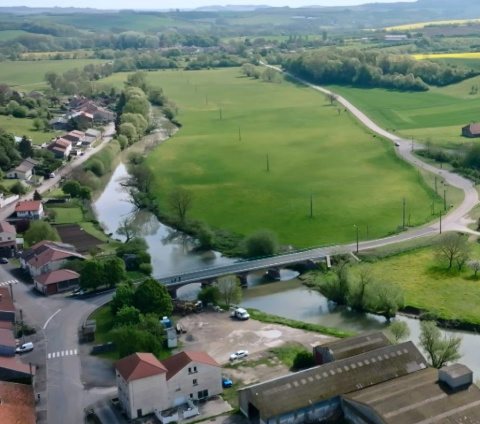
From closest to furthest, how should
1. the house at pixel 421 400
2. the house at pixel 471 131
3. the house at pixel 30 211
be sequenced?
1. the house at pixel 421 400
2. the house at pixel 30 211
3. the house at pixel 471 131

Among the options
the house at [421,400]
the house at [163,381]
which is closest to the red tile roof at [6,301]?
the house at [163,381]

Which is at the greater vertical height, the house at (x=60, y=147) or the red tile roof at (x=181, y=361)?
the red tile roof at (x=181, y=361)

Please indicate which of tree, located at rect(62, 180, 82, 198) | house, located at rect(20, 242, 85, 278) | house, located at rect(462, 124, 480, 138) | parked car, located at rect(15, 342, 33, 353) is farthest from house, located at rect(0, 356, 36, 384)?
house, located at rect(462, 124, 480, 138)

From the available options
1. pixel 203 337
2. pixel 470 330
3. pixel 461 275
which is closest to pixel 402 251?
pixel 461 275

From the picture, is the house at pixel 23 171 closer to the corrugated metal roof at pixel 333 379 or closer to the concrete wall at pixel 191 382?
the concrete wall at pixel 191 382

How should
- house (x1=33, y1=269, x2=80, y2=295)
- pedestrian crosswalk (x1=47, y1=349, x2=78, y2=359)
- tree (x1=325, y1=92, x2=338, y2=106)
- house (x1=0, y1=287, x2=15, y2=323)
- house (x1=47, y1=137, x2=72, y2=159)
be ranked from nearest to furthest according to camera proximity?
pedestrian crosswalk (x1=47, y1=349, x2=78, y2=359) → house (x1=0, y1=287, x2=15, y2=323) → house (x1=33, y1=269, x2=80, y2=295) → house (x1=47, y1=137, x2=72, y2=159) → tree (x1=325, y1=92, x2=338, y2=106)

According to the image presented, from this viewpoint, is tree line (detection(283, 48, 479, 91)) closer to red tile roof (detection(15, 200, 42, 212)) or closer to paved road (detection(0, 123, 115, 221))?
paved road (detection(0, 123, 115, 221))
